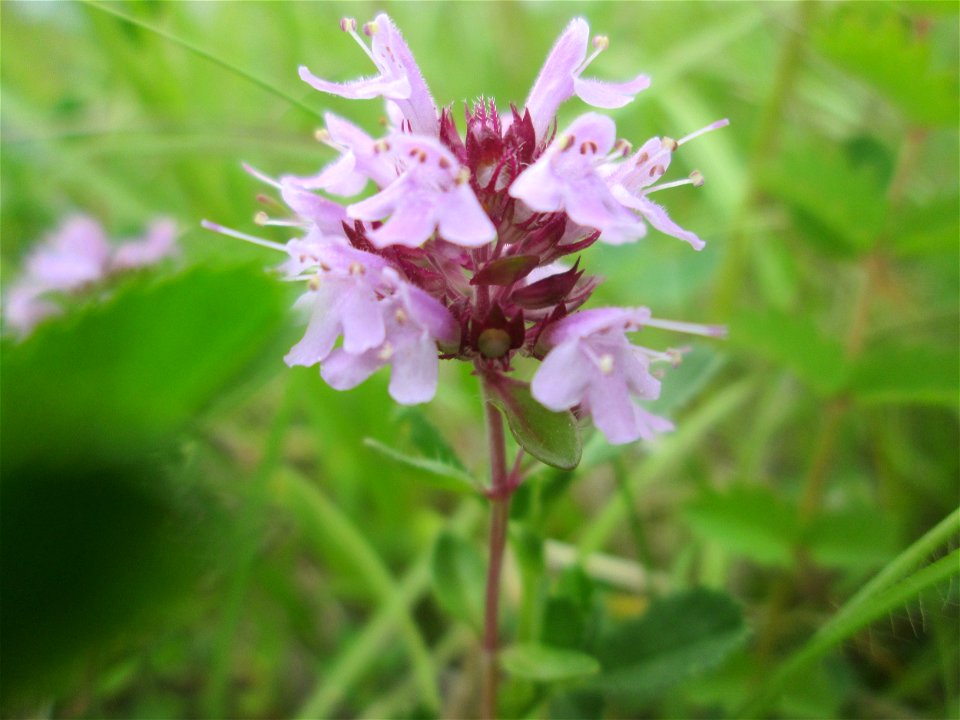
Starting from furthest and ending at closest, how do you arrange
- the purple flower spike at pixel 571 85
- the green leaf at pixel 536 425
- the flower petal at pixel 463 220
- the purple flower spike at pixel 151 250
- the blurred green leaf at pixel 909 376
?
the purple flower spike at pixel 151 250 < the blurred green leaf at pixel 909 376 < the purple flower spike at pixel 571 85 < the green leaf at pixel 536 425 < the flower petal at pixel 463 220

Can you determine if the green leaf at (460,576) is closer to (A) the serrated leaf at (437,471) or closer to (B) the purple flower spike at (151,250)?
(A) the serrated leaf at (437,471)

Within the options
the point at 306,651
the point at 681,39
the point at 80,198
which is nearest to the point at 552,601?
the point at 306,651

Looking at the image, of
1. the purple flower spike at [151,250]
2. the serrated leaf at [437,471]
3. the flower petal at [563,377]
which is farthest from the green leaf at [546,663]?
the purple flower spike at [151,250]

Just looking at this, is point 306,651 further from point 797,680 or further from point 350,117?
point 350,117

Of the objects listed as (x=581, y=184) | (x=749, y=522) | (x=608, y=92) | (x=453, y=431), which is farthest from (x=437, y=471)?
(x=453, y=431)

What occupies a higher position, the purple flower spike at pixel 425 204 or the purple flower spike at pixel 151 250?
the purple flower spike at pixel 151 250

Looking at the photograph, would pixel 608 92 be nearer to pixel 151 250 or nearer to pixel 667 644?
pixel 667 644

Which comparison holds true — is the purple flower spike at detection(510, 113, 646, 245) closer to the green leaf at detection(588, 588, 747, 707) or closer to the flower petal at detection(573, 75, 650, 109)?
the flower petal at detection(573, 75, 650, 109)
